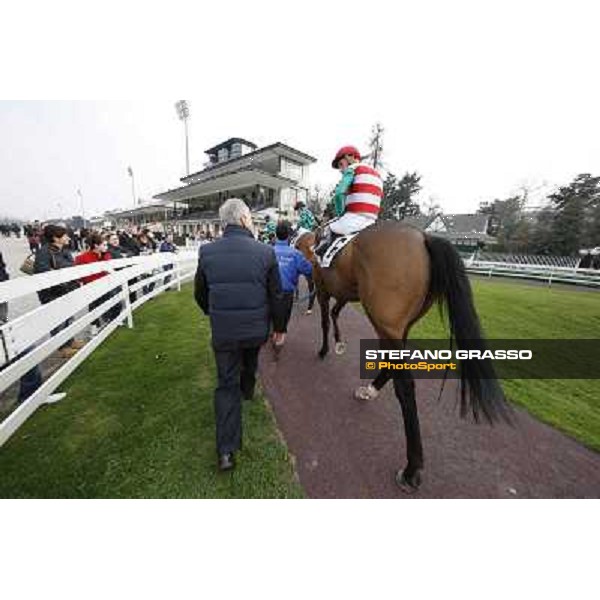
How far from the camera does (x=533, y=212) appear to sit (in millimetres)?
32500

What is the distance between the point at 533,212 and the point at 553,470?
40.1m

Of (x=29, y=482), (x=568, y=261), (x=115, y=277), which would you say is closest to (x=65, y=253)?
(x=115, y=277)

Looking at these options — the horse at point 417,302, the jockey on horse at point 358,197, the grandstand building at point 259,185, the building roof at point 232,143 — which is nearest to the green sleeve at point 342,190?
the jockey on horse at point 358,197

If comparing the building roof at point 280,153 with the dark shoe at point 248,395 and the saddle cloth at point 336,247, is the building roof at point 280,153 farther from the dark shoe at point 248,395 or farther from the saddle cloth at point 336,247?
the dark shoe at point 248,395

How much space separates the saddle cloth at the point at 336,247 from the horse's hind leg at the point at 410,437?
1.39 meters

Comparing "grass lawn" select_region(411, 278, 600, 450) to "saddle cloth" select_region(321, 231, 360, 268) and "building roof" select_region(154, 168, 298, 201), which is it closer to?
"saddle cloth" select_region(321, 231, 360, 268)

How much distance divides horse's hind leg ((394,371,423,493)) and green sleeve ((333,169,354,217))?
2022mm

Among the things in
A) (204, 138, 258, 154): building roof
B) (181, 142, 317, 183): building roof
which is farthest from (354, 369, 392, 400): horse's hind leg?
(204, 138, 258, 154): building roof

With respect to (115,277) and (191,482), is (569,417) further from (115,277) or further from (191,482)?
(115,277)

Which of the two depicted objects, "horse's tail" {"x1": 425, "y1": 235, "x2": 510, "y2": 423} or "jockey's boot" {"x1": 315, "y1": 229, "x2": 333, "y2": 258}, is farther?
"jockey's boot" {"x1": 315, "y1": 229, "x2": 333, "y2": 258}

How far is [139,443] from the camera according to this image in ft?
8.13

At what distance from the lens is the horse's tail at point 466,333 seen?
2320mm

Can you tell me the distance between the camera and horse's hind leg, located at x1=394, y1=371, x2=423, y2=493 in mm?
2125
